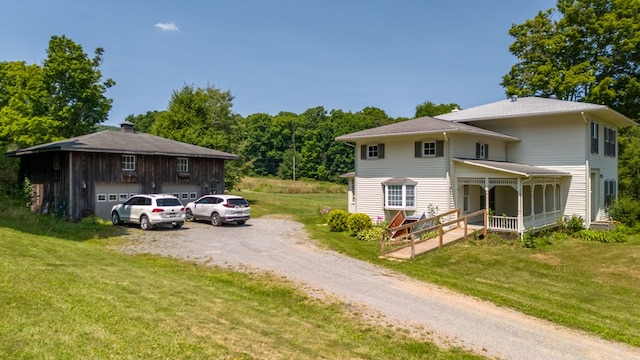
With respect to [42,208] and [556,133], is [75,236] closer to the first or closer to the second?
[42,208]

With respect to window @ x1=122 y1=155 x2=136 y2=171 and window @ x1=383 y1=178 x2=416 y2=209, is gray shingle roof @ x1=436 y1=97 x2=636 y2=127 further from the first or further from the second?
window @ x1=122 y1=155 x2=136 y2=171

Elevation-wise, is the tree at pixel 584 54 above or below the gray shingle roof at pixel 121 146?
above

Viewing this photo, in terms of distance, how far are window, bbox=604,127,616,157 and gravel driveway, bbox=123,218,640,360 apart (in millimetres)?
20496

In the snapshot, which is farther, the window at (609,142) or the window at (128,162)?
the window at (609,142)

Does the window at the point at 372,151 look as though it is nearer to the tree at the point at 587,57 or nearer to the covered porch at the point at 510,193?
the covered porch at the point at 510,193

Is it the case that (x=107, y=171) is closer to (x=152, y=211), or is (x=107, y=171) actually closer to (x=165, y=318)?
(x=152, y=211)

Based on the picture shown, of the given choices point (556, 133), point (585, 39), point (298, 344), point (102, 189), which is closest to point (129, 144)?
point (102, 189)

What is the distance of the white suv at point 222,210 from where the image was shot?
24.2m

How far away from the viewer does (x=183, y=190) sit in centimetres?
2933

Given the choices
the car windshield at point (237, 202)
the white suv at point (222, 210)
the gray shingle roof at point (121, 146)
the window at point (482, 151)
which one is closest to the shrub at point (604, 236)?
the window at point (482, 151)

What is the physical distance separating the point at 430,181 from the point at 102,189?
1875 cm

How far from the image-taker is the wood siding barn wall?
24031 mm

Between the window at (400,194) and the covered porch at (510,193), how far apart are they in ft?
7.98

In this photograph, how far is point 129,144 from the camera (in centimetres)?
2716
